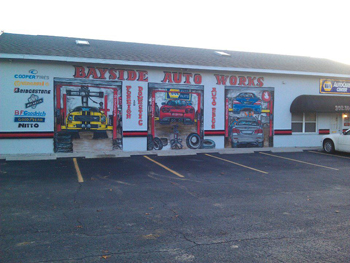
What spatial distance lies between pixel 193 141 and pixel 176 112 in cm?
185

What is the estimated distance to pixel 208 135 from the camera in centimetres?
1777

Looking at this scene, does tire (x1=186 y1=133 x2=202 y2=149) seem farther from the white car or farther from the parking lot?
the white car

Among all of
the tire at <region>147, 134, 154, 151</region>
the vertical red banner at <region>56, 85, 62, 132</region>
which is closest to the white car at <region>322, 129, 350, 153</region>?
the tire at <region>147, 134, 154, 151</region>

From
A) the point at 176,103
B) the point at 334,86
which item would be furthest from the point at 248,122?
the point at 334,86

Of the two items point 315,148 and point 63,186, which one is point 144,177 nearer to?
point 63,186

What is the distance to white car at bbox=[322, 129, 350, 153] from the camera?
1565cm

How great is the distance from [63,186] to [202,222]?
442 centimetres

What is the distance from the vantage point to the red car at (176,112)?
55.6 feet

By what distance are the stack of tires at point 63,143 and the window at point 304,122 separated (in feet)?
42.2

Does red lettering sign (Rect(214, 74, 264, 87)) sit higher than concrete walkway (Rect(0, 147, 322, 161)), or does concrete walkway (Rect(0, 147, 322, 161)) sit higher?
red lettering sign (Rect(214, 74, 264, 87))

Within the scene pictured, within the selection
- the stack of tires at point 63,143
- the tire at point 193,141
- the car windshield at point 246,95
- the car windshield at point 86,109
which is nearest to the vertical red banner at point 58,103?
the stack of tires at point 63,143

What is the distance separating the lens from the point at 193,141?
1758 centimetres

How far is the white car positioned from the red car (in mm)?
7123

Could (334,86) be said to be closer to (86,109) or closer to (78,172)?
(86,109)
